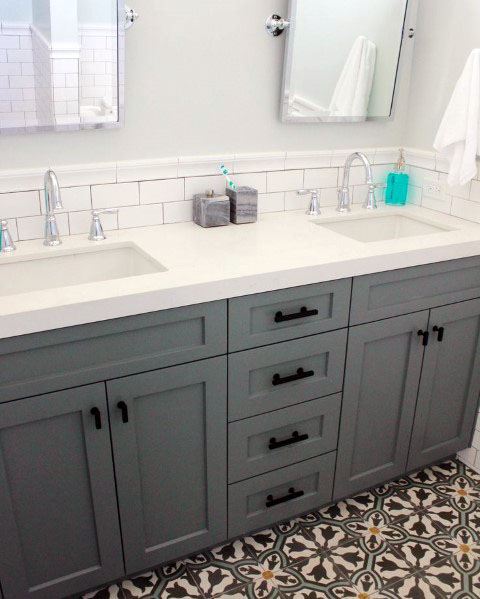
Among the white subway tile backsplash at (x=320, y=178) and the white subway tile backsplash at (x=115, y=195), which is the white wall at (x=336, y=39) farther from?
the white subway tile backsplash at (x=115, y=195)

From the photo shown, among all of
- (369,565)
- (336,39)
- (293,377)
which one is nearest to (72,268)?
(293,377)

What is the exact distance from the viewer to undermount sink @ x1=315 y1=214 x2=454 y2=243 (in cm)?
227

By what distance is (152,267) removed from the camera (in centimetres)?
177

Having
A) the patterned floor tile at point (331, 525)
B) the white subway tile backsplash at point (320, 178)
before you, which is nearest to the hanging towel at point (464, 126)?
the white subway tile backsplash at point (320, 178)

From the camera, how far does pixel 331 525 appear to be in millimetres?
2102

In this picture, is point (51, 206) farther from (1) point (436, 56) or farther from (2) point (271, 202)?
(1) point (436, 56)

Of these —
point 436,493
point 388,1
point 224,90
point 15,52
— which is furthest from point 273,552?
point 388,1

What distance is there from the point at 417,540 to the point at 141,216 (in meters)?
1.45

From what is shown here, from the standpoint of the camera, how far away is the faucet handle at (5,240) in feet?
5.80

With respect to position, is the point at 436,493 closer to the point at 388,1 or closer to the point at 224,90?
the point at 224,90

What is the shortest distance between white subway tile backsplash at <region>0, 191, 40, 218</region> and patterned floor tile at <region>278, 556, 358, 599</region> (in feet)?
4.57

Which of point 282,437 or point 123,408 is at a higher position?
point 123,408

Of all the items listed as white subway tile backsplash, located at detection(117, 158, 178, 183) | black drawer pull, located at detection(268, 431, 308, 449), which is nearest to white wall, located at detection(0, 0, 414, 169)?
white subway tile backsplash, located at detection(117, 158, 178, 183)

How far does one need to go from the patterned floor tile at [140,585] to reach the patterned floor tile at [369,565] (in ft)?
1.89
